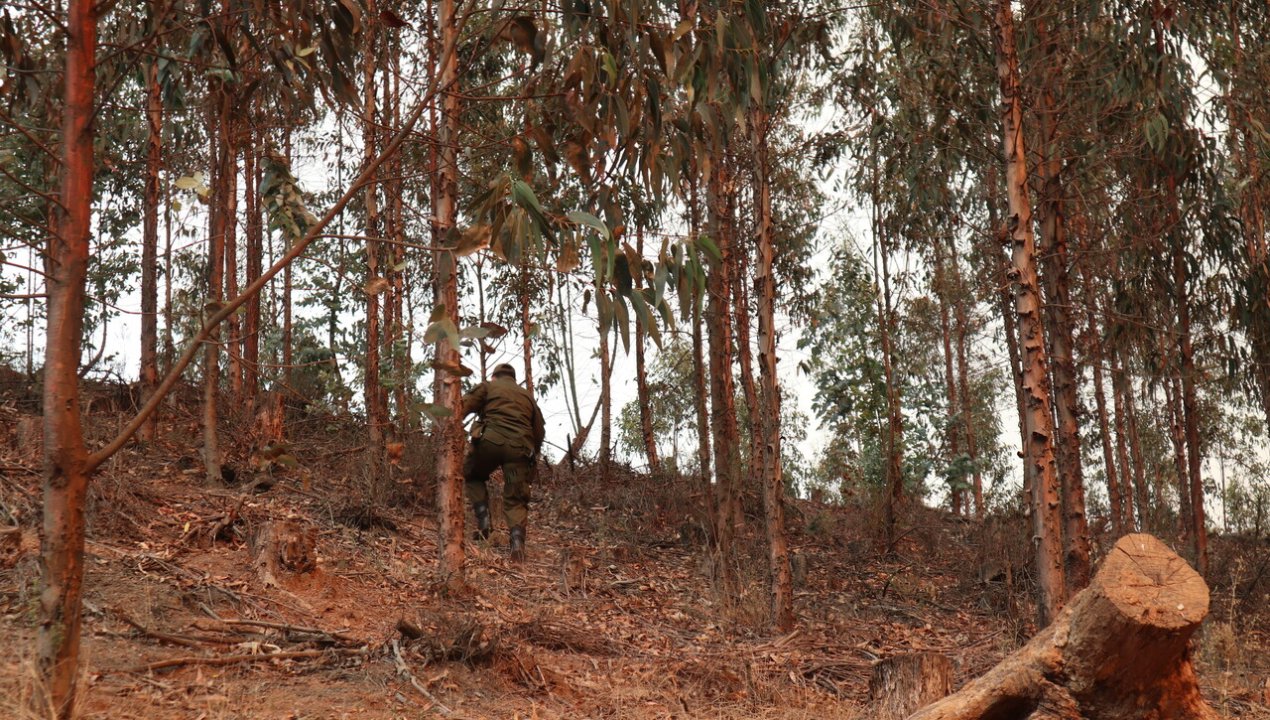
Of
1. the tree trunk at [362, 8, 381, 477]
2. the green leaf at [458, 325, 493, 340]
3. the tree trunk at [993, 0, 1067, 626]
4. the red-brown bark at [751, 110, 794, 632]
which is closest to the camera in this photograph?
the green leaf at [458, 325, 493, 340]

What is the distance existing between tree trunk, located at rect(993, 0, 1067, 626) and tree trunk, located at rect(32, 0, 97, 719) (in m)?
6.05


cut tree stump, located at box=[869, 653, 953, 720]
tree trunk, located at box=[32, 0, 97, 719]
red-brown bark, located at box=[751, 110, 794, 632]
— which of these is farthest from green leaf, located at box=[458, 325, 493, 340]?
red-brown bark, located at box=[751, 110, 794, 632]

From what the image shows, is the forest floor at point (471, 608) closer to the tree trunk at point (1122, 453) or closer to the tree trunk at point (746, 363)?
the tree trunk at point (746, 363)

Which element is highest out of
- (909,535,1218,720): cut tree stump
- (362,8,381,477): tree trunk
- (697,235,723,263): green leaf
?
(362,8,381,477): tree trunk

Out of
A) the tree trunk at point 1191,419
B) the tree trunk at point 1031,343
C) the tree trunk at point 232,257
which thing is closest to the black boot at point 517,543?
the tree trunk at point 232,257

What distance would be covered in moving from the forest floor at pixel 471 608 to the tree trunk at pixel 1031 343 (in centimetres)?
77

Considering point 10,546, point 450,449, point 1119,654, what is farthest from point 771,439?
point 10,546

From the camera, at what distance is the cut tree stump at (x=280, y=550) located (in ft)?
22.2

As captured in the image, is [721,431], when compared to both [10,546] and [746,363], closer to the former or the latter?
[746,363]

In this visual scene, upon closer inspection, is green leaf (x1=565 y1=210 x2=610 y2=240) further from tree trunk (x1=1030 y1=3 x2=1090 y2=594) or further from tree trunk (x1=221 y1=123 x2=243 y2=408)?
tree trunk (x1=221 y1=123 x2=243 y2=408)

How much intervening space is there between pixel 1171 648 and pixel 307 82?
4.79 metres

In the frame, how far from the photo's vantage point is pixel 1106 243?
13.8 meters

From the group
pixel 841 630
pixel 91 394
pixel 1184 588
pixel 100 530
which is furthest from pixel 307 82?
pixel 91 394

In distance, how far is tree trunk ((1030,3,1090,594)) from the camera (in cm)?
850
